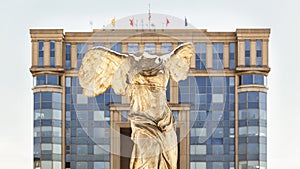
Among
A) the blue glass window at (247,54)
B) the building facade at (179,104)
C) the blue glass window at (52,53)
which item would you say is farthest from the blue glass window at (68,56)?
the blue glass window at (247,54)

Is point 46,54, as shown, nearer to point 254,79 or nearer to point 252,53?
point 252,53

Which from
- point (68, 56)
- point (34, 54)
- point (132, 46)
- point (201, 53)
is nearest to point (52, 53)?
point (34, 54)

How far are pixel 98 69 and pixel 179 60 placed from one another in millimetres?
2510

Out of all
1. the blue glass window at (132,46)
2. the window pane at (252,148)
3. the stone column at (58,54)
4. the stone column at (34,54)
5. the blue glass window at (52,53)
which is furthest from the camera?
the stone column at (58,54)

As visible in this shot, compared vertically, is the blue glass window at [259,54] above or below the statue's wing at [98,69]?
above

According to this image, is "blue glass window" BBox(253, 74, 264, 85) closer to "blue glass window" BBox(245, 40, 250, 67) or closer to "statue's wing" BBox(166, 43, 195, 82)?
"blue glass window" BBox(245, 40, 250, 67)

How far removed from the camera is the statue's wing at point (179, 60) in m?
31.8

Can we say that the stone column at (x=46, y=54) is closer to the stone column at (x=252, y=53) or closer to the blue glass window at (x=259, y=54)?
the stone column at (x=252, y=53)

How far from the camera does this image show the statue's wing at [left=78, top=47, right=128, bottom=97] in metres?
32.0

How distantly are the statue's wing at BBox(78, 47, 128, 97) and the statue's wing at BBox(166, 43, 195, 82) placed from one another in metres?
1.58

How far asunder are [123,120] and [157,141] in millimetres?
70954

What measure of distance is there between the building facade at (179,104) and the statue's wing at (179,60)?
228 ft

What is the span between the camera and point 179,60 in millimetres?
31969

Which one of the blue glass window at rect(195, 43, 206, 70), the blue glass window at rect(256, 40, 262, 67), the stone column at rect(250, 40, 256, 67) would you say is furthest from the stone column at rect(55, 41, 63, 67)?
the blue glass window at rect(256, 40, 262, 67)
